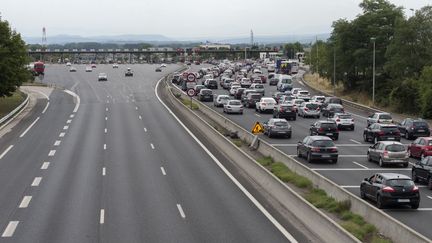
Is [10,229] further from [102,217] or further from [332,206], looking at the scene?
[332,206]

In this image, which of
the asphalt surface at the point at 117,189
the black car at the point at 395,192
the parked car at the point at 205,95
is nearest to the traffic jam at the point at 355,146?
the black car at the point at 395,192

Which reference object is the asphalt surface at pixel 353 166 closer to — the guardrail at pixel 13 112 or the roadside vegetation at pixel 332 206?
the roadside vegetation at pixel 332 206

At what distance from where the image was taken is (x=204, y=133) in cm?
4991

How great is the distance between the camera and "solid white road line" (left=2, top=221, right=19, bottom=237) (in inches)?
849

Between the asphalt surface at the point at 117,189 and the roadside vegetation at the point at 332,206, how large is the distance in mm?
2107

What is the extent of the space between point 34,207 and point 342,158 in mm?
18701

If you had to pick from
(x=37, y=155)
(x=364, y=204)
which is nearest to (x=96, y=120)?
(x=37, y=155)

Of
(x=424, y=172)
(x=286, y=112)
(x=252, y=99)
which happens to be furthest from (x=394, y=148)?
(x=252, y=99)

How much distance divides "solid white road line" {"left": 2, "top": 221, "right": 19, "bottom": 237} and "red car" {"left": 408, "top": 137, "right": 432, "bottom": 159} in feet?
73.2

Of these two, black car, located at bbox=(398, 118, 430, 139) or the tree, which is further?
the tree

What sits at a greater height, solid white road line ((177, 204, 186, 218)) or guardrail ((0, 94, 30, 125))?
solid white road line ((177, 204, 186, 218))

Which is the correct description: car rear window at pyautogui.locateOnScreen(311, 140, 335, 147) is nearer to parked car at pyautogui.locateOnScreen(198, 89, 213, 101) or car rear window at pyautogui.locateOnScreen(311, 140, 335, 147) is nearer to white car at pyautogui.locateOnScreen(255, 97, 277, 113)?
white car at pyautogui.locateOnScreen(255, 97, 277, 113)

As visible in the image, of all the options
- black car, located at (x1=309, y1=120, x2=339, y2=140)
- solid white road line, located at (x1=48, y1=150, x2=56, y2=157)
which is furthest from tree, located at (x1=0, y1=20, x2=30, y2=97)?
black car, located at (x1=309, y1=120, x2=339, y2=140)

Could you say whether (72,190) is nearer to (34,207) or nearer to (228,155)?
(34,207)
